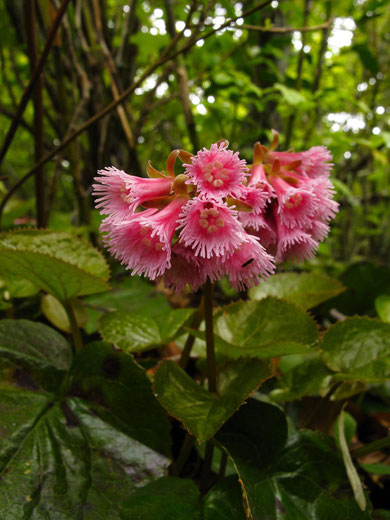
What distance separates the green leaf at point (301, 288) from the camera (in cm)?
100

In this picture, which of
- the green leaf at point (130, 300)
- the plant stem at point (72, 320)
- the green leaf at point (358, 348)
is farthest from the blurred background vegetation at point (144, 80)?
the green leaf at point (358, 348)

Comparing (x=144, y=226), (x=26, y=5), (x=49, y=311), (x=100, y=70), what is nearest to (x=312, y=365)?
(x=144, y=226)

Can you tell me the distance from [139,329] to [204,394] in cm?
23

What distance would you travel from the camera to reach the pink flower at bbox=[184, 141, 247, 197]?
580 millimetres

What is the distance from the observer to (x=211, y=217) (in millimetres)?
583

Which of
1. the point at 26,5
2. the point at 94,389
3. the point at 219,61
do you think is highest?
the point at 219,61

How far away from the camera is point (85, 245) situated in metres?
0.89

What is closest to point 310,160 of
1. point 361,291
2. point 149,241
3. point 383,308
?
point 149,241

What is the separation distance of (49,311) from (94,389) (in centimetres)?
33

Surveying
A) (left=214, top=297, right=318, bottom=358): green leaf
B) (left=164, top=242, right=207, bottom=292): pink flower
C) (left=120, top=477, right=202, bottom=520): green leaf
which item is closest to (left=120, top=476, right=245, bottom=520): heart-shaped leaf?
(left=120, top=477, right=202, bottom=520): green leaf

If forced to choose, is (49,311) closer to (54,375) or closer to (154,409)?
(54,375)

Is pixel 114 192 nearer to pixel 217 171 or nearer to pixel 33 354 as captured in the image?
pixel 217 171

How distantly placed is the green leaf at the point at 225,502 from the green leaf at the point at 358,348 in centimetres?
30

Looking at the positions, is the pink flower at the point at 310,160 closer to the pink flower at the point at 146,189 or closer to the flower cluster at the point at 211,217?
the flower cluster at the point at 211,217
